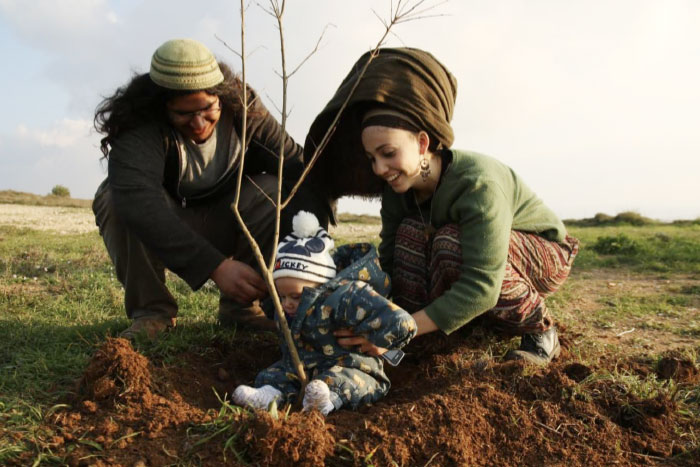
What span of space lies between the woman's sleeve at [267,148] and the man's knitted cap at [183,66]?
1.55 ft

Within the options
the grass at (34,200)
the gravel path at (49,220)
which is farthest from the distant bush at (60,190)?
the gravel path at (49,220)

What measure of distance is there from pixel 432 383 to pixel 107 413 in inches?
57.4

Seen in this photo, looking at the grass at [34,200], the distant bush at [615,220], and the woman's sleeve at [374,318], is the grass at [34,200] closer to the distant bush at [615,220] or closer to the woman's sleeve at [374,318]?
the distant bush at [615,220]

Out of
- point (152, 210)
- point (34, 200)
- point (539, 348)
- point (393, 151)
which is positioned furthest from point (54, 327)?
point (34, 200)

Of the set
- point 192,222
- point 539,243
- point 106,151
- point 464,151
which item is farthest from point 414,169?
point 106,151

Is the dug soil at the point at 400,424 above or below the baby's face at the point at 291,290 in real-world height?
below

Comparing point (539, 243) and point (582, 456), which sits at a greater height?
point (539, 243)

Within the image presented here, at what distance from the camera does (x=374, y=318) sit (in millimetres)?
2496

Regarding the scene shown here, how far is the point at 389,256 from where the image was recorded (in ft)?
11.7

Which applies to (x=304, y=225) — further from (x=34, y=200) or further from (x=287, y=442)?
(x=34, y=200)

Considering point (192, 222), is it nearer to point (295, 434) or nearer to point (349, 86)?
point (349, 86)

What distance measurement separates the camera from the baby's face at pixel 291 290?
261cm

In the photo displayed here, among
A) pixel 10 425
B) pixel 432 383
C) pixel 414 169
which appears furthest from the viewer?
pixel 414 169

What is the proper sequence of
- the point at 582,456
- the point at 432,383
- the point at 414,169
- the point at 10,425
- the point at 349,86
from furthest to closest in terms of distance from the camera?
the point at 349,86
the point at 414,169
the point at 432,383
the point at 10,425
the point at 582,456
